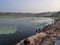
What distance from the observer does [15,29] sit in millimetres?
2240

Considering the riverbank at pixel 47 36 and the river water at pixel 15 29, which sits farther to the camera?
the riverbank at pixel 47 36

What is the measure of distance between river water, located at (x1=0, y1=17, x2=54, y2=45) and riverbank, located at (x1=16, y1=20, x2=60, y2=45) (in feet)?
0.40

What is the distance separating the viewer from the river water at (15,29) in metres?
2.16

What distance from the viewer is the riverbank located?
2.30 m

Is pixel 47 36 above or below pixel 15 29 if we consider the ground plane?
below

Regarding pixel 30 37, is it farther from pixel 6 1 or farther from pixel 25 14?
pixel 6 1

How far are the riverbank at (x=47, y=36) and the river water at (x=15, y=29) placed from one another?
12cm

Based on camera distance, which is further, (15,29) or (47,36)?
(47,36)

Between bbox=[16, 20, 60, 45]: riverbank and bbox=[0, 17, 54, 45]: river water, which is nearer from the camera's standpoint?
bbox=[0, 17, 54, 45]: river water

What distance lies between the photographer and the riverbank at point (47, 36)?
→ 7.54 ft

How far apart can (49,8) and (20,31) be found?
58cm

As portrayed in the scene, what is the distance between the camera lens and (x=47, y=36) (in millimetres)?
2461

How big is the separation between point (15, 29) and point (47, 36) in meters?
0.56

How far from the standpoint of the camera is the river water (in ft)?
7.09
